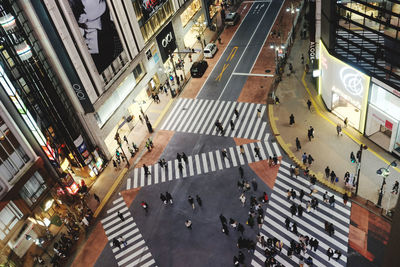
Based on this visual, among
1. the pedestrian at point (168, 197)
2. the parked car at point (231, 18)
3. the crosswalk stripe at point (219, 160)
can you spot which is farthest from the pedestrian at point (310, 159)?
the parked car at point (231, 18)

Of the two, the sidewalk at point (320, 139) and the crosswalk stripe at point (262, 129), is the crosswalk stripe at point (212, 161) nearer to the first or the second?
the crosswalk stripe at point (262, 129)

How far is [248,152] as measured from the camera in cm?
3912

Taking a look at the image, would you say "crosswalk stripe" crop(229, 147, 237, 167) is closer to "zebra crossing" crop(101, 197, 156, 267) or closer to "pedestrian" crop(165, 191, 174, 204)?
"pedestrian" crop(165, 191, 174, 204)

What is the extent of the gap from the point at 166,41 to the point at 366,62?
2918 centimetres

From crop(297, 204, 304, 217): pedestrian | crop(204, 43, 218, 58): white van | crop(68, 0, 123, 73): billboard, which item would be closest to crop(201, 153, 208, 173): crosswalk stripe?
crop(297, 204, 304, 217): pedestrian

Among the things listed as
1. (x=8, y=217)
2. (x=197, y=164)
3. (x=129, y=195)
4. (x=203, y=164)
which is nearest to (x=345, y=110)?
(x=203, y=164)

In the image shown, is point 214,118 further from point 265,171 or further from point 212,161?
point 265,171

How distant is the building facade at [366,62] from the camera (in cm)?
3067

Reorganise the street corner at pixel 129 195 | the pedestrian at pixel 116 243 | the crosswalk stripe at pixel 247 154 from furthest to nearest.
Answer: the crosswalk stripe at pixel 247 154, the street corner at pixel 129 195, the pedestrian at pixel 116 243

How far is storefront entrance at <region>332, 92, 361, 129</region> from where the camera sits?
38812 millimetres

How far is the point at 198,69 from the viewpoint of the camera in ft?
172

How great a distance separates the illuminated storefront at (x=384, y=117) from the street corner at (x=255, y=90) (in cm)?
1407

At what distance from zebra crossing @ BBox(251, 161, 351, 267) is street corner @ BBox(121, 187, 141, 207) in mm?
14178

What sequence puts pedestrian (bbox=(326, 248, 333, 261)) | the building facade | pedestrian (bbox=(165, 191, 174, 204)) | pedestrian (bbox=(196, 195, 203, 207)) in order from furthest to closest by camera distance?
pedestrian (bbox=(165, 191, 174, 204)), pedestrian (bbox=(196, 195, 203, 207)), the building facade, pedestrian (bbox=(326, 248, 333, 261))
